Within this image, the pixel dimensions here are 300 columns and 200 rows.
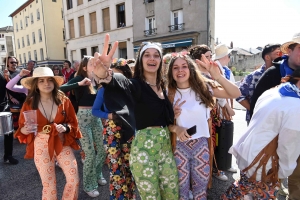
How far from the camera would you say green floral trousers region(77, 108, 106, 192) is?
9.40ft

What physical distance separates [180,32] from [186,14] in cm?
126

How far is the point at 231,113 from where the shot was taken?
306cm

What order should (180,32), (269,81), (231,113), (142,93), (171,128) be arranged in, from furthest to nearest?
1. (180,32)
2. (231,113)
3. (269,81)
4. (171,128)
5. (142,93)

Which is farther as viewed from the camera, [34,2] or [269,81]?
[34,2]

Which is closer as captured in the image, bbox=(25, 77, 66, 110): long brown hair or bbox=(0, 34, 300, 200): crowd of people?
bbox=(0, 34, 300, 200): crowd of people

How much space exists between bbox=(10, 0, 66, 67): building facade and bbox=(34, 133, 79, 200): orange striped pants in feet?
88.9

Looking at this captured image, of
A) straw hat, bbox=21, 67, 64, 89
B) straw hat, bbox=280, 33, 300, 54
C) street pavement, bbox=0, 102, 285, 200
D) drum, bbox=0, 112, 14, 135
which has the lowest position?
street pavement, bbox=0, 102, 285, 200

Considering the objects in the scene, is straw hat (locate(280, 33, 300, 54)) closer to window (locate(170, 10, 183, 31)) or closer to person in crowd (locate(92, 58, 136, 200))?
person in crowd (locate(92, 58, 136, 200))

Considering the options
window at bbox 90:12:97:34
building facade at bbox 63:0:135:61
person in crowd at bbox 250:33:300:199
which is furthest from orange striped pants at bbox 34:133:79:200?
window at bbox 90:12:97:34

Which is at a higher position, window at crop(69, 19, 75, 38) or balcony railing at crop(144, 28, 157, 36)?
window at crop(69, 19, 75, 38)

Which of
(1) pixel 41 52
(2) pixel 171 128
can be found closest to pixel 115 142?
(2) pixel 171 128

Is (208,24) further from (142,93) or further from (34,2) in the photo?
(34,2)

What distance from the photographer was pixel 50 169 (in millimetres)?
2213

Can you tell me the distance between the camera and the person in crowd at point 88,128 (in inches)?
113
